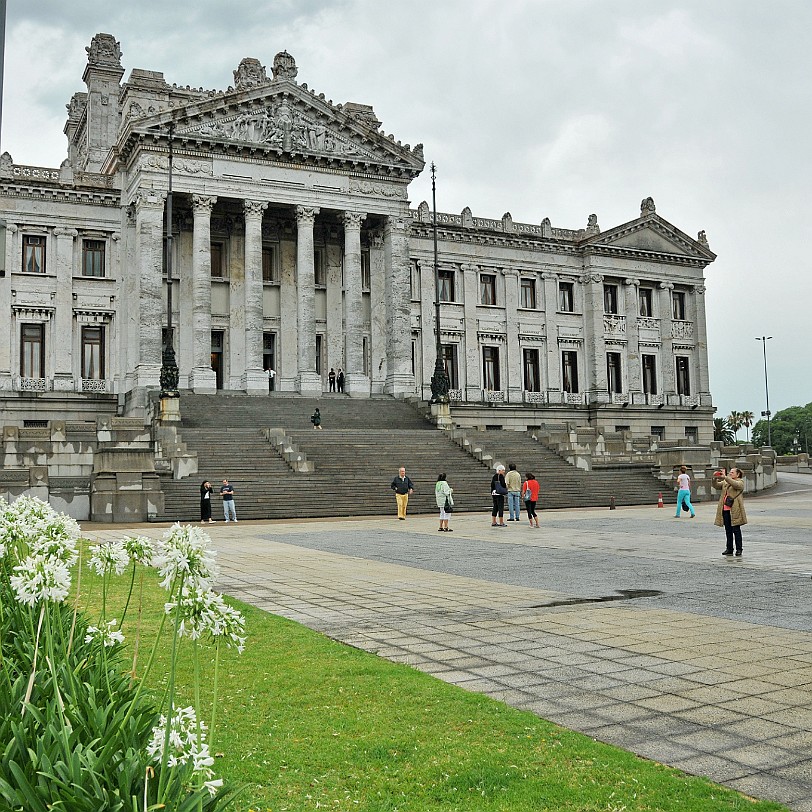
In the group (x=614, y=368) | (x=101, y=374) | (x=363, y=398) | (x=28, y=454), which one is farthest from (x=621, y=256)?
(x=28, y=454)

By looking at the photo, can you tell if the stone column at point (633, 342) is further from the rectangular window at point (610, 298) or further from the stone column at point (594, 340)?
the stone column at point (594, 340)

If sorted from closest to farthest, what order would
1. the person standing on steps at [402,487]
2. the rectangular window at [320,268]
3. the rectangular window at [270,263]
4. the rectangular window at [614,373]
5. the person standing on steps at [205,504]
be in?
the person standing on steps at [205,504], the person standing on steps at [402,487], the rectangular window at [270,263], the rectangular window at [320,268], the rectangular window at [614,373]

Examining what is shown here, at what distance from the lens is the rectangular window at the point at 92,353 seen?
2005 inches

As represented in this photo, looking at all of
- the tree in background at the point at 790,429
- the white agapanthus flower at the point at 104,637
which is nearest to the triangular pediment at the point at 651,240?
the white agapanthus flower at the point at 104,637

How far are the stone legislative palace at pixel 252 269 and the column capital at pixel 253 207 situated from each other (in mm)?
110

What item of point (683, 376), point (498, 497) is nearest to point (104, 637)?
point (498, 497)

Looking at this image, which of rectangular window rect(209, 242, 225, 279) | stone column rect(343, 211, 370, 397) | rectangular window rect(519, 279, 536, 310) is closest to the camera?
stone column rect(343, 211, 370, 397)

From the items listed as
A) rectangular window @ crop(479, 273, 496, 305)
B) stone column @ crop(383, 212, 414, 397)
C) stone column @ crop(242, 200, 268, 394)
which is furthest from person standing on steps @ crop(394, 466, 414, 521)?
rectangular window @ crop(479, 273, 496, 305)

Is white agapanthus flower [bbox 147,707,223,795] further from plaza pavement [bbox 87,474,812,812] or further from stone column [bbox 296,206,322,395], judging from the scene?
stone column [bbox 296,206,322,395]

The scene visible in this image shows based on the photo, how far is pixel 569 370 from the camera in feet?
211

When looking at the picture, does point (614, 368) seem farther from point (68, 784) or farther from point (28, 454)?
point (68, 784)

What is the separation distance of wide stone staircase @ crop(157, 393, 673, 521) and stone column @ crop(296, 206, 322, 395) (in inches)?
57.7

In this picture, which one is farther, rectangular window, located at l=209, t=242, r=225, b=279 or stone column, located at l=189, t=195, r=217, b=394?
rectangular window, located at l=209, t=242, r=225, b=279

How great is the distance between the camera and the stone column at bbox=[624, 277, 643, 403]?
6562 cm
